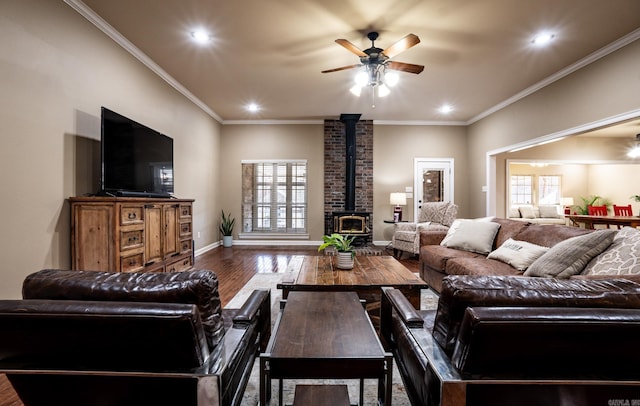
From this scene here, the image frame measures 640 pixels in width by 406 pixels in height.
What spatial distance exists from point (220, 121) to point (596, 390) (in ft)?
23.9

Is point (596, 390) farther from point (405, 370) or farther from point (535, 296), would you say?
point (405, 370)

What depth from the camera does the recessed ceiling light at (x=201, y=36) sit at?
3.40m

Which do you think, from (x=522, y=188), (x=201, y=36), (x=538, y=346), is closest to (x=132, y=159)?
(x=201, y=36)

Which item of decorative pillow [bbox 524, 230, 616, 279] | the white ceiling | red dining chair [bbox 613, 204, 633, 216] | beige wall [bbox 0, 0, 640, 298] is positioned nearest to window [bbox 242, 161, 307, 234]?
beige wall [bbox 0, 0, 640, 298]

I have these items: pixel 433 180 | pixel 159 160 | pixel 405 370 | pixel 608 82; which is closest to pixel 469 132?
pixel 433 180

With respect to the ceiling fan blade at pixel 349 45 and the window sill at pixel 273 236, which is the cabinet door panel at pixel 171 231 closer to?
the ceiling fan blade at pixel 349 45

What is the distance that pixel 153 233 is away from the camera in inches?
128

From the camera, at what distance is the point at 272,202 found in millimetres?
7387

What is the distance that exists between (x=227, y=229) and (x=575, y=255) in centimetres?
623

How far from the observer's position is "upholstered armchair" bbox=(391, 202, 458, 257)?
552cm

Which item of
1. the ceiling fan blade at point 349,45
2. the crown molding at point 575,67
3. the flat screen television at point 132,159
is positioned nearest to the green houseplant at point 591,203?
the crown molding at point 575,67

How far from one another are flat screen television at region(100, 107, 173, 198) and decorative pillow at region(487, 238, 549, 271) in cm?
379

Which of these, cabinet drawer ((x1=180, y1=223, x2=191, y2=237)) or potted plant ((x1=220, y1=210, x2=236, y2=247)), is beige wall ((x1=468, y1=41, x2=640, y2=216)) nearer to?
cabinet drawer ((x1=180, y1=223, x2=191, y2=237))

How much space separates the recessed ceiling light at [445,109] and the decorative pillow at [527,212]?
4191 millimetres
